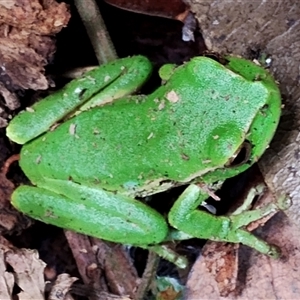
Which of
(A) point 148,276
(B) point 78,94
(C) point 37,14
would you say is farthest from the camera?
(A) point 148,276

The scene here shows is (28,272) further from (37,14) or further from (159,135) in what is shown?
(37,14)

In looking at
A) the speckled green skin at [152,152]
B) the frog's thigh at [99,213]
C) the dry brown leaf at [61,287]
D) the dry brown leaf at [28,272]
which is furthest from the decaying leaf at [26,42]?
the dry brown leaf at [61,287]

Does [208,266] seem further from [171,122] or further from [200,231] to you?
[171,122]

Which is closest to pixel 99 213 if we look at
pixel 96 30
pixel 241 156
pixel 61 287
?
pixel 61 287

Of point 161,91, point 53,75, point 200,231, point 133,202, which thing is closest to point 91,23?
point 53,75

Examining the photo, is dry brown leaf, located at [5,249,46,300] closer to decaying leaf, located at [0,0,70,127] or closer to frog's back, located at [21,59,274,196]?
frog's back, located at [21,59,274,196]

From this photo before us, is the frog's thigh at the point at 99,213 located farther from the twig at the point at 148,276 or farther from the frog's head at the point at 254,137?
the frog's head at the point at 254,137
